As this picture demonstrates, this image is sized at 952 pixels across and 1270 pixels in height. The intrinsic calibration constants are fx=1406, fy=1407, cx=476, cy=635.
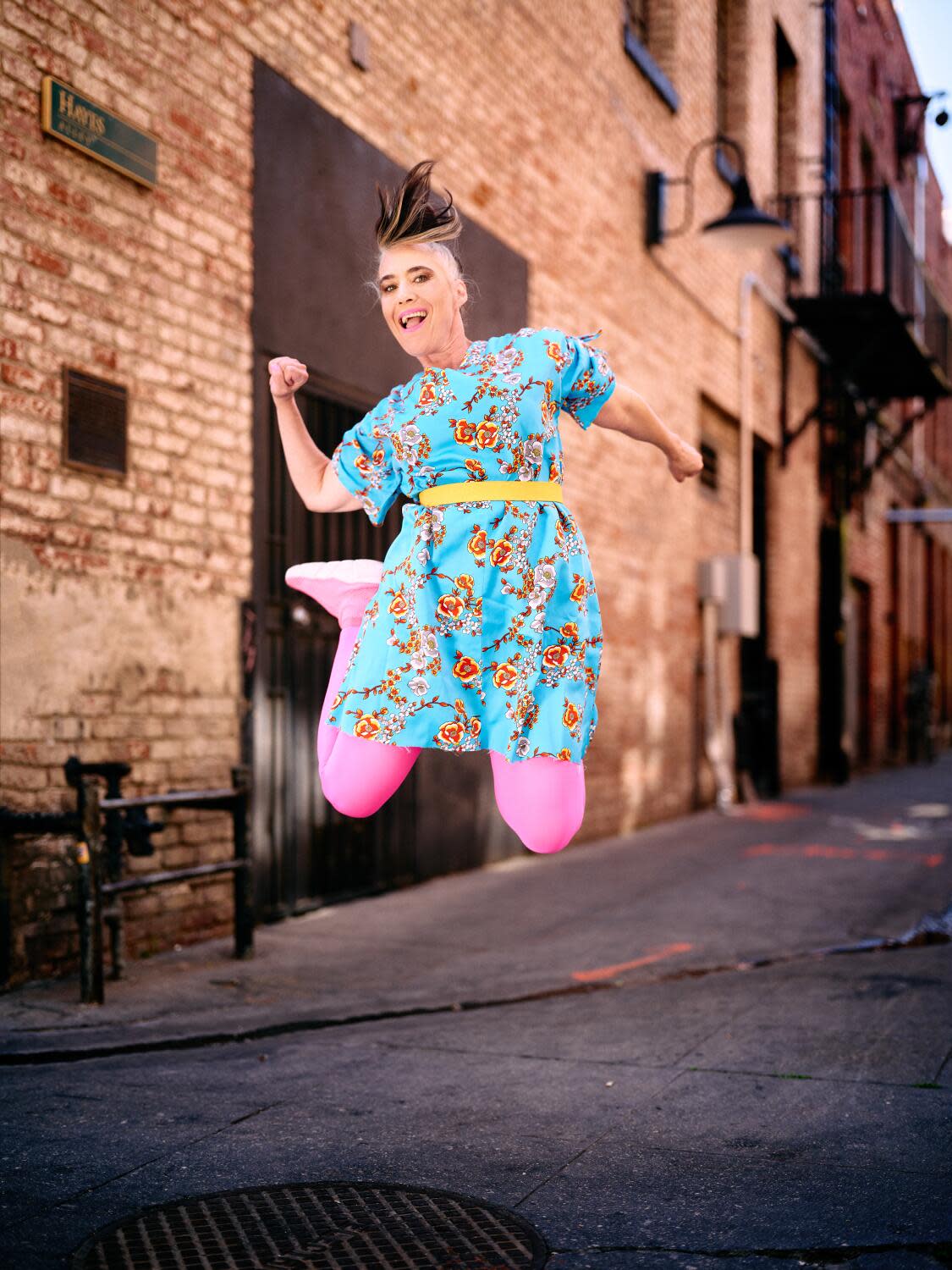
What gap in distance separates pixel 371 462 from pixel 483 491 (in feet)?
0.95

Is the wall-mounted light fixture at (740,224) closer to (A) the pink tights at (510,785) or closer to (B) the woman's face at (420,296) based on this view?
(B) the woman's face at (420,296)

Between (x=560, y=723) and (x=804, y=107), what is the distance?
47.7ft

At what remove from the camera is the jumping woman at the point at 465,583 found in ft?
9.41

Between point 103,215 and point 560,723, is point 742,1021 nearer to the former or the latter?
point 560,723

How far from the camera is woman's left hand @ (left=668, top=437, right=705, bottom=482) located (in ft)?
10.3

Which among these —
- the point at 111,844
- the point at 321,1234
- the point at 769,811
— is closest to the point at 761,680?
the point at 769,811

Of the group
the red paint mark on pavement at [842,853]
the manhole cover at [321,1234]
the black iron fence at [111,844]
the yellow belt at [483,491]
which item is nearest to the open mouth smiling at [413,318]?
the yellow belt at [483,491]

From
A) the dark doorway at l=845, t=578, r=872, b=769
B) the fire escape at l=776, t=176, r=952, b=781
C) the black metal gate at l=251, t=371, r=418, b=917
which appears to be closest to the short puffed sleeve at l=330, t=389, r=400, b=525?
the black metal gate at l=251, t=371, r=418, b=917

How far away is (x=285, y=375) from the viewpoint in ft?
9.63

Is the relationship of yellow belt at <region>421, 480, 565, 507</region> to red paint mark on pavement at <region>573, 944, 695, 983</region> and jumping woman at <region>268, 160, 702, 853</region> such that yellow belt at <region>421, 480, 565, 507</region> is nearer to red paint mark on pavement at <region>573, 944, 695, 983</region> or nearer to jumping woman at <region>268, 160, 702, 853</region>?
jumping woman at <region>268, 160, 702, 853</region>

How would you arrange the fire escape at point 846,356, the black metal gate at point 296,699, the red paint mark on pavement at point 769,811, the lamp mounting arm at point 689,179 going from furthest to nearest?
1. the fire escape at point 846,356
2. the red paint mark on pavement at point 769,811
3. the lamp mounting arm at point 689,179
4. the black metal gate at point 296,699

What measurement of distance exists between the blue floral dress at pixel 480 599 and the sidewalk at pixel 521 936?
2038 mm

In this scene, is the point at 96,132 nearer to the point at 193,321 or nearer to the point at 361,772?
the point at 193,321

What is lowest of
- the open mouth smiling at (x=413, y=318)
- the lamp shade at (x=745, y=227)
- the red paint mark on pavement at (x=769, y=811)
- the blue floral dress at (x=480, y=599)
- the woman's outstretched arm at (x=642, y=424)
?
the red paint mark on pavement at (x=769, y=811)
